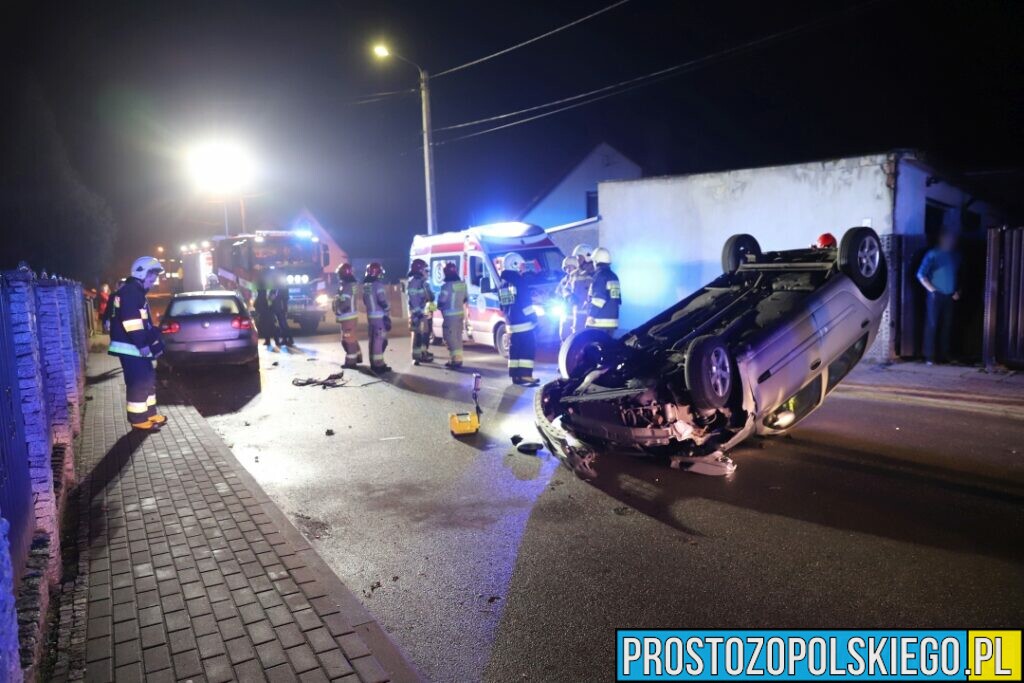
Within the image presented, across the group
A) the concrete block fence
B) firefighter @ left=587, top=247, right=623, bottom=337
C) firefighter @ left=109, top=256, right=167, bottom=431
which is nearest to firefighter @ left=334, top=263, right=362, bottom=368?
firefighter @ left=109, top=256, right=167, bottom=431

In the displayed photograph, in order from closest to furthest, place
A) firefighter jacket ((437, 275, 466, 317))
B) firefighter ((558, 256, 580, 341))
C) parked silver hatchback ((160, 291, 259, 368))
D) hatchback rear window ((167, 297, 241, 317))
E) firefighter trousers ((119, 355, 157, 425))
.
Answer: firefighter trousers ((119, 355, 157, 425)), firefighter ((558, 256, 580, 341)), parked silver hatchback ((160, 291, 259, 368)), hatchback rear window ((167, 297, 241, 317)), firefighter jacket ((437, 275, 466, 317))

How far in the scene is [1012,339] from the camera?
9.73 m

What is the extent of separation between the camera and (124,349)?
8.08 metres

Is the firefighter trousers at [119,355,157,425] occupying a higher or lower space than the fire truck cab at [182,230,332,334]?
lower

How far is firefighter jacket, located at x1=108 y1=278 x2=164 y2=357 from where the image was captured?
8.05 m

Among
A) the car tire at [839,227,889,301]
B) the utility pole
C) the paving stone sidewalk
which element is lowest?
the paving stone sidewalk

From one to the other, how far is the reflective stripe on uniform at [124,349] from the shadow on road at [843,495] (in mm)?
5500

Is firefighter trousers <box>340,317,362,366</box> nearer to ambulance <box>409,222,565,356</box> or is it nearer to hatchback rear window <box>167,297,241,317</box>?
hatchback rear window <box>167,297,241,317</box>

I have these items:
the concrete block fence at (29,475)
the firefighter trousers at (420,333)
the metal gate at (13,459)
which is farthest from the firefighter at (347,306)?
the metal gate at (13,459)

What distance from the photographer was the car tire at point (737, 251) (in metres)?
7.33

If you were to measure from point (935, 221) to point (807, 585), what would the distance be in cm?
1334

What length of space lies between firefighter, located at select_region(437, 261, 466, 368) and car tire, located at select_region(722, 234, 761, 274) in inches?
225

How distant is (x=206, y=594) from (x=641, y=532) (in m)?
2.75

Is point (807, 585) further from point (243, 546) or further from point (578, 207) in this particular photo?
point (578, 207)
